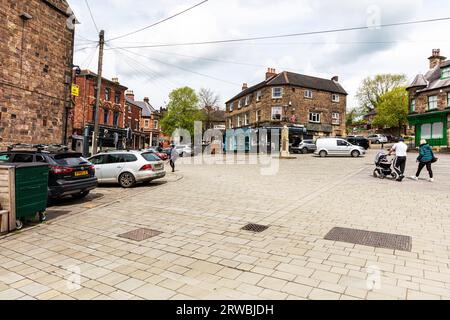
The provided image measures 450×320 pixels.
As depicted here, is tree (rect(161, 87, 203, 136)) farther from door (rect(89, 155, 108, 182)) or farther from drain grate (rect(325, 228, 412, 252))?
drain grate (rect(325, 228, 412, 252))

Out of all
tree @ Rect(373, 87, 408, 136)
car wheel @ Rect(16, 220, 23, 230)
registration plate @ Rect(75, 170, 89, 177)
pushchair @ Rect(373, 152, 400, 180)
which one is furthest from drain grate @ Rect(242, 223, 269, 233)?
tree @ Rect(373, 87, 408, 136)

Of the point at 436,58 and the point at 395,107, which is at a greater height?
the point at 436,58

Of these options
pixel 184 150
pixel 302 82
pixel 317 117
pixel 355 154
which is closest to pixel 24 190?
pixel 355 154

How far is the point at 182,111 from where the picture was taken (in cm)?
5262

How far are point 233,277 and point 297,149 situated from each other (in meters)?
31.5

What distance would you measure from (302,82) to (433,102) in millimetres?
15614

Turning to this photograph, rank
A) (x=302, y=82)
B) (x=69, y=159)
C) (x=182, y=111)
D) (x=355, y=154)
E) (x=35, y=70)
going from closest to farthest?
(x=69, y=159), (x=35, y=70), (x=355, y=154), (x=302, y=82), (x=182, y=111)

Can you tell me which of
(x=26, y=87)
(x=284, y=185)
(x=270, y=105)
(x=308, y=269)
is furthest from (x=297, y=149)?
(x=308, y=269)

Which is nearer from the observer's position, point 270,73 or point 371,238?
point 371,238

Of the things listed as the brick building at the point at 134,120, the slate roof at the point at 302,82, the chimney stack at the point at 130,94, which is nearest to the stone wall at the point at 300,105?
the slate roof at the point at 302,82

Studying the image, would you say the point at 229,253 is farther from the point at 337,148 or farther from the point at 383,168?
the point at 337,148

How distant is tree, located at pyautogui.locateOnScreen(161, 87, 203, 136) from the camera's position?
171ft

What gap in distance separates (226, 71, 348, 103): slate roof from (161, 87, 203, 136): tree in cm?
1015

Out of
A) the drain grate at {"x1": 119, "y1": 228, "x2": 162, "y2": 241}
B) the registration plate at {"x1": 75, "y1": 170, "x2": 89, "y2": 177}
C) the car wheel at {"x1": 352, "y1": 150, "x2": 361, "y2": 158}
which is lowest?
the drain grate at {"x1": 119, "y1": 228, "x2": 162, "y2": 241}
